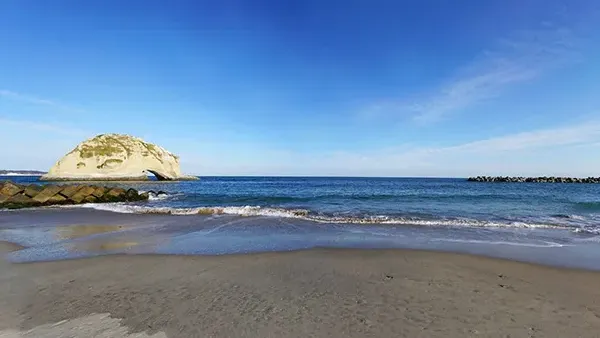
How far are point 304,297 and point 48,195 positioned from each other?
89.7 ft

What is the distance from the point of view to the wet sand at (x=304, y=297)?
14.7 ft

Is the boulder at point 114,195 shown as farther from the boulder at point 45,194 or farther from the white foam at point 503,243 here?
the white foam at point 503,243

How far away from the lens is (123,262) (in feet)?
26.2

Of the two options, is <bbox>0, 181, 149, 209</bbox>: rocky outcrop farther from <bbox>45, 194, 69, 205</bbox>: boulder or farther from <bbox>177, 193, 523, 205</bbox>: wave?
<bbox>177, 193, 523, 205</bbox>: wave

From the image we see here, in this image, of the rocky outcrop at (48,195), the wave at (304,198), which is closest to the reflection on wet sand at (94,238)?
the rocky outcrop at (48,195)

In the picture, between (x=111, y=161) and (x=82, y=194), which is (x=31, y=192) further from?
(x=111, y=161)

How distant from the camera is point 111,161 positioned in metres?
92.2

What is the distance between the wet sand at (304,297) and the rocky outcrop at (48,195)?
20.7 metres

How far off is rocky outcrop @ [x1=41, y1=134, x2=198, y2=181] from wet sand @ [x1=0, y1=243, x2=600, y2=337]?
316 feet

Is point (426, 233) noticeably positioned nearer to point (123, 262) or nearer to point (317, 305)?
point (317, 305)

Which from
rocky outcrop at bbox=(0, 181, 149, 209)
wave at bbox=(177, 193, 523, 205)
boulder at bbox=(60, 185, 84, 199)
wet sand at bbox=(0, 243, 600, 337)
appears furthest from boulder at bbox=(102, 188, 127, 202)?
wet sand at bbox=(0, 243, 600, 337)

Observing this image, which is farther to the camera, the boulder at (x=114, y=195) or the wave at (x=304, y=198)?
the wave at (x=304, y=198)

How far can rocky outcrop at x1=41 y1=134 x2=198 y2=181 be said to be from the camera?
90812mm

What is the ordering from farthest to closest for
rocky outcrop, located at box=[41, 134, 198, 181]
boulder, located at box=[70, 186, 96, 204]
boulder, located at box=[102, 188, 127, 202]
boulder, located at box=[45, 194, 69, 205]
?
rocky outcrop, located at box=[41, 134, 198, 181] < boulder, located at box=[102, 188, 127, 202] < boulder, located at box=[70, 186, 96, 204] < boulder, located at box=[45, 194, 69, 205]
